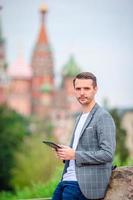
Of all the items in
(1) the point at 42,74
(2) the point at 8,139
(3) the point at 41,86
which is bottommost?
(2) the point at 8,139

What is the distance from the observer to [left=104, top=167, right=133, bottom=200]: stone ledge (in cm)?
205

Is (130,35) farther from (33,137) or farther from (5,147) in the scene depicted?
(5,147)

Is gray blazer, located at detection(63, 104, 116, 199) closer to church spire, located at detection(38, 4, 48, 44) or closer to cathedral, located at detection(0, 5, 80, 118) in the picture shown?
cathedral, located at detection(0, 5, 80, 118)

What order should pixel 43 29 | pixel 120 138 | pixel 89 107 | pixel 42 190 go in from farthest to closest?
pixel 43 29
pixel 120 138
pixel 42 190
pixel 89 107

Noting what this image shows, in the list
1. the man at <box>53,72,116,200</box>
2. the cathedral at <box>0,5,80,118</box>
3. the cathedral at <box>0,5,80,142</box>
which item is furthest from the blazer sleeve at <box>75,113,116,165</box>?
the cathedral at <box>0,5,80,118</box>

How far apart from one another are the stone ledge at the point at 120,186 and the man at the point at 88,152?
8 cm

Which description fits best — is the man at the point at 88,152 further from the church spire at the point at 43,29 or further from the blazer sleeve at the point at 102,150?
the church spire at the point at 43,29

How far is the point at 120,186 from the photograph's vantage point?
207cm

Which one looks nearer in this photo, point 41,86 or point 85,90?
point 85,90

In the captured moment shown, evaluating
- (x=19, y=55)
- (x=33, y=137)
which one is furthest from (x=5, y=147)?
(x=19, y=55)

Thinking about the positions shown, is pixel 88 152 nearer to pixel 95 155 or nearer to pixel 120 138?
pixel 95 155

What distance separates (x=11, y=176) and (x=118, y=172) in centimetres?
2027

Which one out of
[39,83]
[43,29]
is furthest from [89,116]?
[43,29]

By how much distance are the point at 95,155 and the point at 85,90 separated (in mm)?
240
